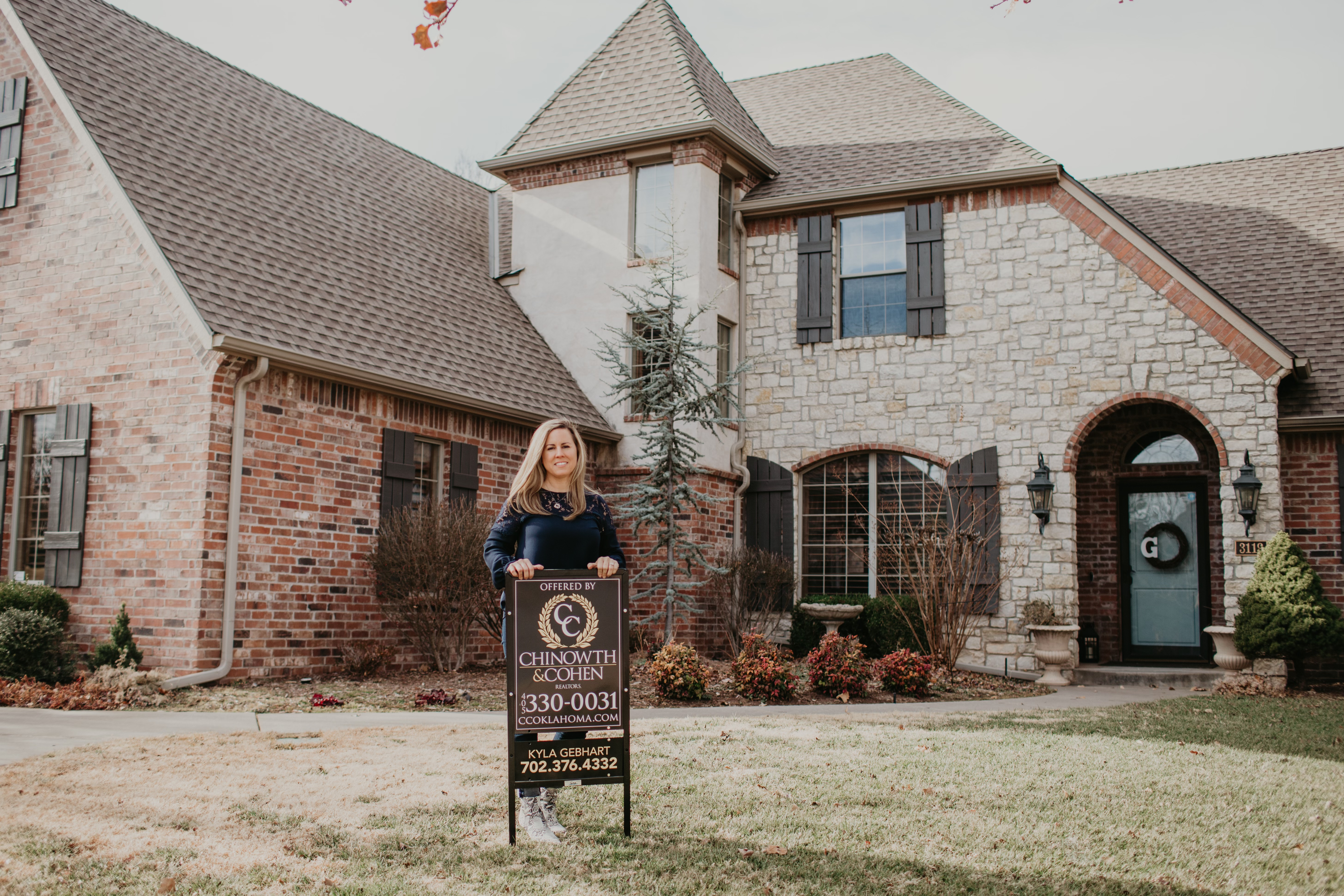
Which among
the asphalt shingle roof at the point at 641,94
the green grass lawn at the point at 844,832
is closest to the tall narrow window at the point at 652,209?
the asphalt shingle roof at the point at 641,94

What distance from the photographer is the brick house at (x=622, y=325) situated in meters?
9.28

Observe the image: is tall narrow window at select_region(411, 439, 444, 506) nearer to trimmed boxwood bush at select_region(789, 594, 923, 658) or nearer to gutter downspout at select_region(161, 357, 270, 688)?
gutter downspout at select_region(161, 357, 270, 688)

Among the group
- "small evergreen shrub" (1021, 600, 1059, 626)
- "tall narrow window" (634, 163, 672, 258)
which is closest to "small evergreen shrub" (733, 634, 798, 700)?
"small evergreen shrub" (1021, 600, 1059, 626)

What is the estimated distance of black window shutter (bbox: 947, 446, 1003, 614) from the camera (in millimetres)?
12055

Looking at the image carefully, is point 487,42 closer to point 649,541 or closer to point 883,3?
point 883,3

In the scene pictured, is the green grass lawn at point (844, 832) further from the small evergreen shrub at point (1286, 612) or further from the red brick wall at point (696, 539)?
the red brick wall at point (696, 539)

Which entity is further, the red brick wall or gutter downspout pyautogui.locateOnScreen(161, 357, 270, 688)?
the red brick wall

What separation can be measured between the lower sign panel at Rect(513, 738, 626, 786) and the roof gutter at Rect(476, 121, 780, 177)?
10.1 meters

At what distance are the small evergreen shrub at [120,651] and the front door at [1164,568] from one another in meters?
10.9

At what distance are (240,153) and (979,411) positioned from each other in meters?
8.88

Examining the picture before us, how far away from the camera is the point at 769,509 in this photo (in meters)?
13.5

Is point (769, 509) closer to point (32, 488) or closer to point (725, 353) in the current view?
point (725, 353)

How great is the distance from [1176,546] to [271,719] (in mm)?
10769

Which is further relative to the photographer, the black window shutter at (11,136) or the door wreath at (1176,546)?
the door wreath at (1176,546)
